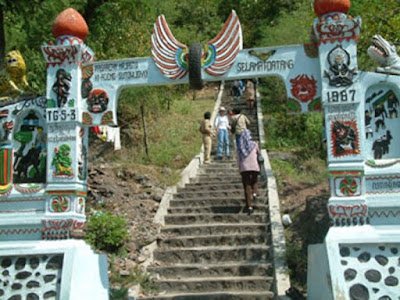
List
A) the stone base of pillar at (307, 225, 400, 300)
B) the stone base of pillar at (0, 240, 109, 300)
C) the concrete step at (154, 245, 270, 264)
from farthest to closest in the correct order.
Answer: the concrete step at (154, 245, 270, 264) → the stone base of pillar at (0, 240, 109, 300) → the stone base of pillar at (307, 225, 400, 300)

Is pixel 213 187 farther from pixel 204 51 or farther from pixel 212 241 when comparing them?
pixel 204 51

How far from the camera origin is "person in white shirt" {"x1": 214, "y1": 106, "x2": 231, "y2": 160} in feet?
50.8

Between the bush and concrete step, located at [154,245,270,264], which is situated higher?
the bush

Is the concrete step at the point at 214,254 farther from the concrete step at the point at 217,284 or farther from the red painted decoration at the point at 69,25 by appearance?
the red painted decoration at the point at 69,25

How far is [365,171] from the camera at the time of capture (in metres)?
6.84

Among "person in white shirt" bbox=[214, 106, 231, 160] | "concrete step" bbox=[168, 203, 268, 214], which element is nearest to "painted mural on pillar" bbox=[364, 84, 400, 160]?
"concrete step" bbox=[168, 203, 268, 214]

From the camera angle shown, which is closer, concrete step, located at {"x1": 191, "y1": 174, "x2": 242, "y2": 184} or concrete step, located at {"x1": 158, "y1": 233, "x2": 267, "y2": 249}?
concrete step, located at {"x1": 158, "y1": 233, "x2": 267, "y2": 249}

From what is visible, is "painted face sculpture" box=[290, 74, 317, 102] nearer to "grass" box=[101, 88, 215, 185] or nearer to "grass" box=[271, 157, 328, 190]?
"grass" box=[271, 157, 328, 190]

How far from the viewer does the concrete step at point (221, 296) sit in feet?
28.2

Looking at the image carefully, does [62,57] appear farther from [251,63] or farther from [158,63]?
[251,63]

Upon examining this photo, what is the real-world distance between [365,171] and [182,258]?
404 centimetres

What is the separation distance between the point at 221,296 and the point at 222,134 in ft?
24.2

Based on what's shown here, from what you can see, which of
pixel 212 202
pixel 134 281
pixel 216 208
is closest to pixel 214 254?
pixel 134 281

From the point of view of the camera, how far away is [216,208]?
11.4 m
